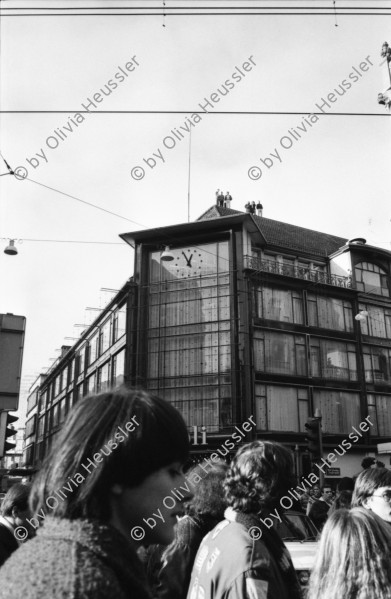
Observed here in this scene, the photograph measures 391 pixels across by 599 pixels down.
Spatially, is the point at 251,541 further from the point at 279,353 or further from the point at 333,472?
the point at 333,472

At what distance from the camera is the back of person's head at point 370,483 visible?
127 inches

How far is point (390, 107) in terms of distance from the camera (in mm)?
14352

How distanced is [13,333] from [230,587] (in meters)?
5.34

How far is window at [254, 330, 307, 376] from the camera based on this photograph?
2720 cm

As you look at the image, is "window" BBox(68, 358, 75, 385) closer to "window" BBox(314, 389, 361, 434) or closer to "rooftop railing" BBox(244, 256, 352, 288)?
"rooftop railing" BBox(244, 256, 352, 288)

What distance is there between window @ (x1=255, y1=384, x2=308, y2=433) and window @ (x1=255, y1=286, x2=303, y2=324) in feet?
12.7

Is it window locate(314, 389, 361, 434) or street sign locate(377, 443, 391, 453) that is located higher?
window locate(314, 389, 361, 434)

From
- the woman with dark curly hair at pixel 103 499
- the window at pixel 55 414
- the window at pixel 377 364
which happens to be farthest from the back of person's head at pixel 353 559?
the window at pixel 55 414

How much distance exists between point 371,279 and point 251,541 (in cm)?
3216

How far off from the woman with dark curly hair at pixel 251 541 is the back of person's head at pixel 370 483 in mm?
732

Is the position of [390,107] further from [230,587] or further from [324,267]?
[324,267]

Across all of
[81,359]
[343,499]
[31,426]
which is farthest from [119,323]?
[31,426]

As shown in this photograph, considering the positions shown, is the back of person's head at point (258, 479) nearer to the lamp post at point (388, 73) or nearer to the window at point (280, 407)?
the lamp post at point (388, 73)

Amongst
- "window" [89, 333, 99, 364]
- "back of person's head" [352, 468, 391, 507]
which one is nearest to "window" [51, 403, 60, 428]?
"window" [89, 333, 99, 364]
